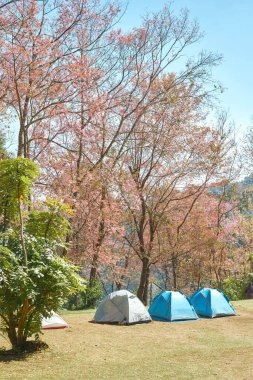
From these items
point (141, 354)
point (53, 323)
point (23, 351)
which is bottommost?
point (141, 354)

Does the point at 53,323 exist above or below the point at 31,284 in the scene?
below

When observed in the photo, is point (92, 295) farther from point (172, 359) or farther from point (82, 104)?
point (172, 359)

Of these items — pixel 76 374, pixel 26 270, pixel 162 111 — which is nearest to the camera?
pixel 76 374

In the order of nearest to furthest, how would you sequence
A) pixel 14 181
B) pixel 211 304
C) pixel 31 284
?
pixel 31 284
pixel 14 181
pixel 211 304

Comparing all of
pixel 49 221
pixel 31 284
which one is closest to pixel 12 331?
pixel 31 284

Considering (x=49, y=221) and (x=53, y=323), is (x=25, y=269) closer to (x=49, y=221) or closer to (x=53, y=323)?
(x=49, y=221)

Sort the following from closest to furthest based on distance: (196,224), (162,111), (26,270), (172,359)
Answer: (26,270) → (172,359) → (162,111) → (196,224)

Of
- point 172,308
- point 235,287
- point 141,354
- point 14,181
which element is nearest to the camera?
point 14,181

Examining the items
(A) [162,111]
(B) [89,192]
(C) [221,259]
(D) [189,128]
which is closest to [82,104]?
(B) [89,192]

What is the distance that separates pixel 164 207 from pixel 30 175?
16.1 metres

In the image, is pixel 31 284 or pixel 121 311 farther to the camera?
pixel 121 311

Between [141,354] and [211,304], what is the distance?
746cm

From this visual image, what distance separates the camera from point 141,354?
9.70 meters

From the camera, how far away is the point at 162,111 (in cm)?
2227
